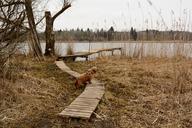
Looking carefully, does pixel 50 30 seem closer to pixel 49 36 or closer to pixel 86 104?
pixel 49 36

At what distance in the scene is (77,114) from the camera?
13.7 feet

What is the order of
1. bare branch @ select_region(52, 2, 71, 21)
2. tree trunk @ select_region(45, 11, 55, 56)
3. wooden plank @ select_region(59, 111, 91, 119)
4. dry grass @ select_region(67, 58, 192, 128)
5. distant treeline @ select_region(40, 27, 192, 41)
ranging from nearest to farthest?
1. wooden plank @ select_region(59, 111, 91, 119)
2. dry grass @ select_region(67, 58, 192, 128)
3. tree trunk @ select_region(45, 11, 55, 56)
4. bare branch @ select_region(52, 2, 71, 21)
5. distant treeline @ select_region(40, 27, 192, 41)

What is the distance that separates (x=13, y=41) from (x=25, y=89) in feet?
2.73

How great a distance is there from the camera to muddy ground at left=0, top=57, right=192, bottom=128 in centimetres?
414

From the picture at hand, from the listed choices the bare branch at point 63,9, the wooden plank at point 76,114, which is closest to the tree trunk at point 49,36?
the bare branch at point 63,9

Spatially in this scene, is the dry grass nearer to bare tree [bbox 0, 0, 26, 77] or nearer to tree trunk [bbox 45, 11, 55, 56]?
bare tree [bbox 0, 0, 26, 77]

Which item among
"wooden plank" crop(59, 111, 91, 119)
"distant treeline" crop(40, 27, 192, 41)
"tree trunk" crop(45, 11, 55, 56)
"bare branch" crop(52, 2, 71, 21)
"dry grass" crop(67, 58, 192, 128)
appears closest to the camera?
"wooden plank" crop(59, 111, 91, 119)

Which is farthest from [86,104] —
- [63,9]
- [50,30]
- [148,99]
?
[63,9]

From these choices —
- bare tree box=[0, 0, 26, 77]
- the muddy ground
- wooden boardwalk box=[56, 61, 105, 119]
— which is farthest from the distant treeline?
bare tree box=[0, 0, 26, 77]

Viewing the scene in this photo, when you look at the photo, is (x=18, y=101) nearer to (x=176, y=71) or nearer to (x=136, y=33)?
(x=176, y=71)

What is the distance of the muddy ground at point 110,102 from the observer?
4137 millimetres

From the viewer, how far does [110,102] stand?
17.0ft

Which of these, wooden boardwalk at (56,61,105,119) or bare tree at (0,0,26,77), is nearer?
wooden boardwalk at (56,61,105,119)

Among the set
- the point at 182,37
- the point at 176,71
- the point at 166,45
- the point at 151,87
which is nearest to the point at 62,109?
the point at 151,87
